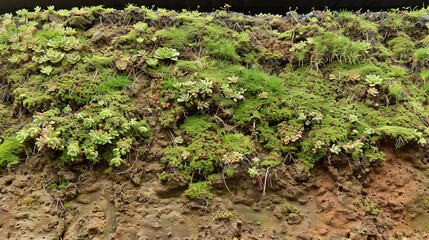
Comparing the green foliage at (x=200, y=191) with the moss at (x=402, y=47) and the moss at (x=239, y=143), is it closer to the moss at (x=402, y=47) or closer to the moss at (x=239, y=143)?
the moss at (x=239, y=143)

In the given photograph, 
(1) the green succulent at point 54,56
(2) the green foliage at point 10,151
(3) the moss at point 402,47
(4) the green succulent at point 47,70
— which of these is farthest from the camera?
(3) the moss at point 402,47

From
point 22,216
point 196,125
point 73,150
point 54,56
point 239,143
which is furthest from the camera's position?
point 54,56

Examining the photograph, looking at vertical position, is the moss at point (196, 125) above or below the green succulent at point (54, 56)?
below

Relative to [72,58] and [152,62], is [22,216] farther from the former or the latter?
[152,62]

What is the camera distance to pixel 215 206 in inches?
156

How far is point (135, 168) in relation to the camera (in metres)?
4.20

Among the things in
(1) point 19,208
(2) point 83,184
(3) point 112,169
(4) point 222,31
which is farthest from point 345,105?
(1) point 19,208

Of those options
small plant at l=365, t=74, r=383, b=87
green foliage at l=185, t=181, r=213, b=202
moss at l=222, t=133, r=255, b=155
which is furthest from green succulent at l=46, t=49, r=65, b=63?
small plant at l=365, t=74, r=383, b=87

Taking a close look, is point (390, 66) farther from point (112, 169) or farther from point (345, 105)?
point (112, 169)

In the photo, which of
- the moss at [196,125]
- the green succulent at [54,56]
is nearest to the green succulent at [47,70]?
the green succulent at [54,56]

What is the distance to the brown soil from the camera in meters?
3.82

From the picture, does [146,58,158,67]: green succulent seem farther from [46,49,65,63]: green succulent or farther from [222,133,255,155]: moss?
[222,133,255,155]: moss

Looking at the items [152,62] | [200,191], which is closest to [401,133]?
[200,191]

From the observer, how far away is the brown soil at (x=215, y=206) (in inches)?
150
